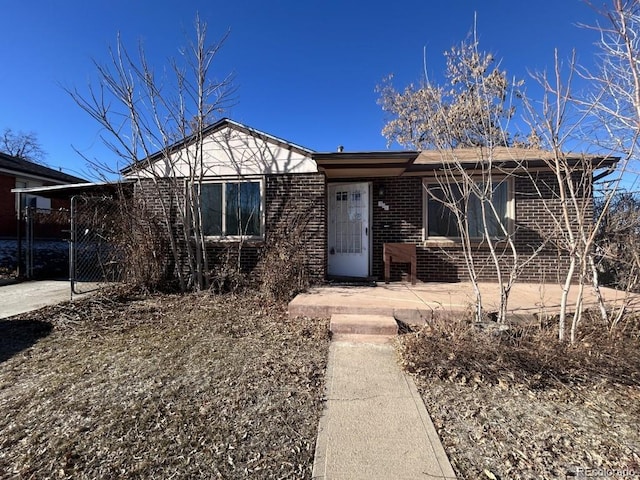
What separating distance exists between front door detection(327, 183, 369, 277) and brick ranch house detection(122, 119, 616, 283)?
0.02 metres

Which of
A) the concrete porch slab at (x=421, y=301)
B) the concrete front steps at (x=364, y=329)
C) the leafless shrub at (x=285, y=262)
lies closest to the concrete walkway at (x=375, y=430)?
the concrete front steps at (x=364, y=329)

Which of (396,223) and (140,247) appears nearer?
(140,247)

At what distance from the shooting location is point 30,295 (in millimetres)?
6852

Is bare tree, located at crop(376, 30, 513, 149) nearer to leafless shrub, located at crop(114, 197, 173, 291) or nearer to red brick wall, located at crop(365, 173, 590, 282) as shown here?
red brick wall, located at crop(365, 173, 590, 282)

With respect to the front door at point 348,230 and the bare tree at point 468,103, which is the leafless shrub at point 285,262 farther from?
the bare tree at point 468,103

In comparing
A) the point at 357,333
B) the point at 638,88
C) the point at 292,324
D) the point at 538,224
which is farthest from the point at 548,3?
the point at 292,324

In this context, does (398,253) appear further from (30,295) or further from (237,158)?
(30,295)

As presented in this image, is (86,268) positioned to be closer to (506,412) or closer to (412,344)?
(412,344)

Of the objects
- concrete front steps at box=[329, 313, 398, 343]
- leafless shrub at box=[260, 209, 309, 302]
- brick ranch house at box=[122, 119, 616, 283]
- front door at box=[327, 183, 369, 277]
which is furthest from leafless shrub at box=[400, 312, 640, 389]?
front door at box=[327, 183, 369, 277]

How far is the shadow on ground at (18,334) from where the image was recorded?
395 centimetres

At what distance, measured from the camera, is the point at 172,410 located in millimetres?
2605

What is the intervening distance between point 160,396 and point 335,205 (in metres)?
5.81

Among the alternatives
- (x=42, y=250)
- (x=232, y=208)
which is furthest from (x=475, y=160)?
(x=42, y=250)

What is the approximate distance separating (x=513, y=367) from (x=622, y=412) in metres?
0.77
